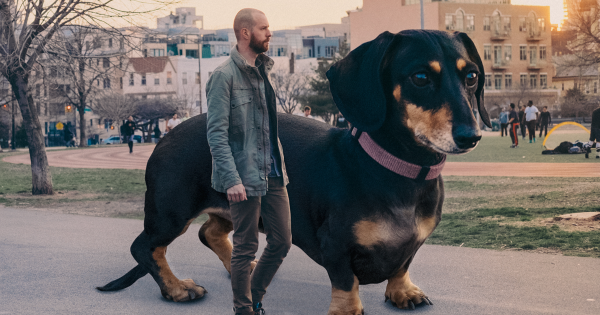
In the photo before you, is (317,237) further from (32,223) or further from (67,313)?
(32,223)

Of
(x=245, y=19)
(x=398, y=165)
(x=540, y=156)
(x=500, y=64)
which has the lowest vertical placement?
(x=540, y=156)

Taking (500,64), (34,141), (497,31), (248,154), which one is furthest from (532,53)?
(248,154)

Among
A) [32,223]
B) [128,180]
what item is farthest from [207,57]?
[32,223]

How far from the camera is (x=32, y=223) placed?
27.3ft

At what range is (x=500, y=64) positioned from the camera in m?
72.9

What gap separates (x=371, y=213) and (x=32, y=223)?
20.6 ft

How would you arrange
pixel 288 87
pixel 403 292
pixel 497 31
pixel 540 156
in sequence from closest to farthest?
pixel 403 292 < pixel 540 156 < pixel 288 87 < pixel 497 31

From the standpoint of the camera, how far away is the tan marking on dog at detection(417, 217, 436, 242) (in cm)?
359

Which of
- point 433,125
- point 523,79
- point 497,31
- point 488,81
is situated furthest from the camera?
point 523,79

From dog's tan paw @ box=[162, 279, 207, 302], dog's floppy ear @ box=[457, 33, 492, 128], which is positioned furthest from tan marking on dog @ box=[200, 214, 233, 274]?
dog's floppy ear @ box=[457, 33, 492, 128]

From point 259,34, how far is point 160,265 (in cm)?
184

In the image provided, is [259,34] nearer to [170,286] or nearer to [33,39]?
[170,286]

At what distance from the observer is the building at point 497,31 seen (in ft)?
226

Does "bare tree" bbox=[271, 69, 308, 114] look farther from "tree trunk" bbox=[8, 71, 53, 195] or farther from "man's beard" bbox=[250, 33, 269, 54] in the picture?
"man's beard" bbox=[250, 33, 269, 54]
